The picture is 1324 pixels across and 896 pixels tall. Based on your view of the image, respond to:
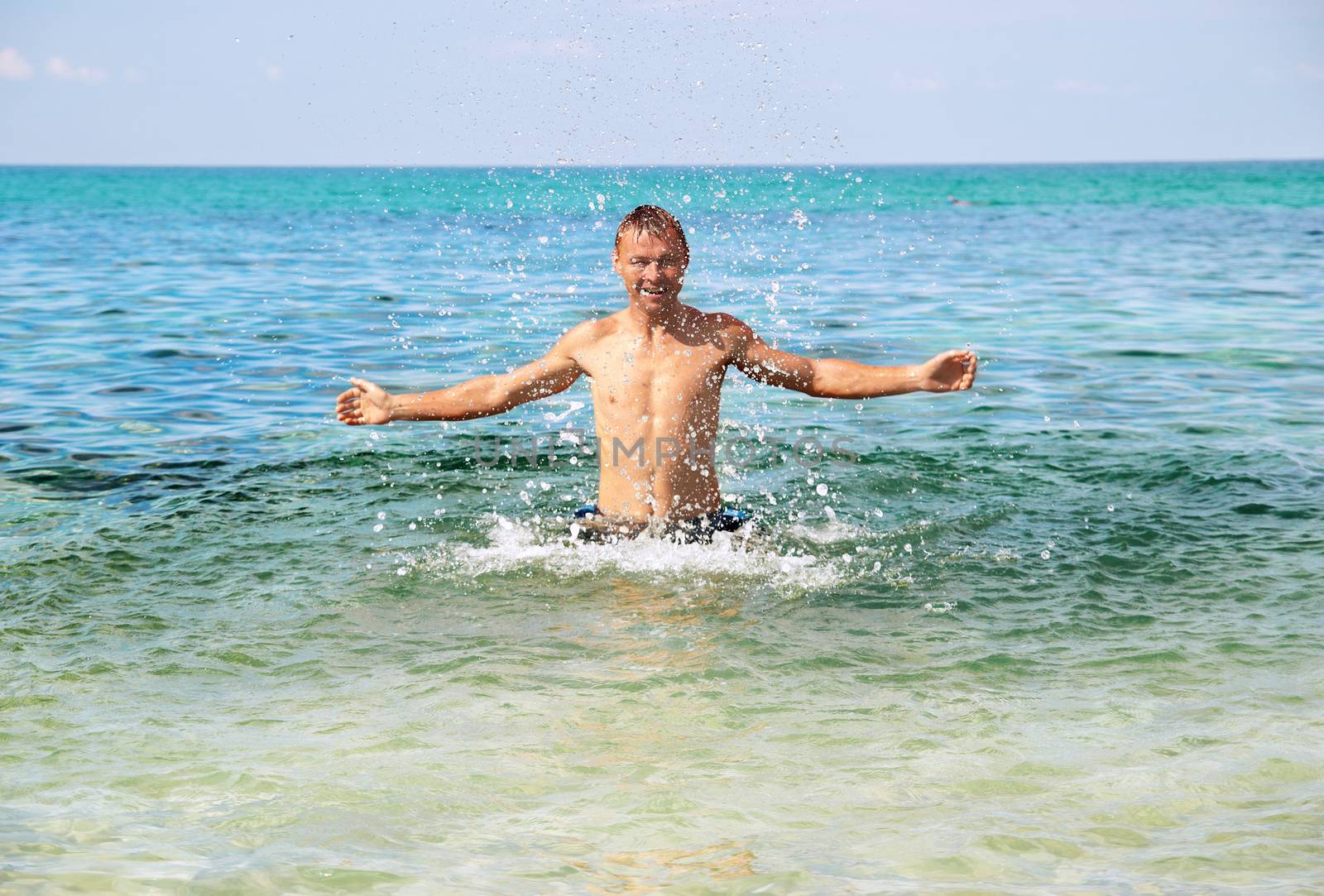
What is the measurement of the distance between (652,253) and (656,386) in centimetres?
65

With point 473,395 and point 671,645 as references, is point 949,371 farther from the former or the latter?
point 473,395

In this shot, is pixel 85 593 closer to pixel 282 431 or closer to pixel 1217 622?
pixel 282 431

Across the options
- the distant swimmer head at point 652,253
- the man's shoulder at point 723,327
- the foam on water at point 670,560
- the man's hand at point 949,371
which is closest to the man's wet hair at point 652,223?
the distant swimmer head at point 652,253

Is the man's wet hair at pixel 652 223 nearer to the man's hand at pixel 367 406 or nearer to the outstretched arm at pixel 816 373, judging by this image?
the outstretched arm at pixel 816 373

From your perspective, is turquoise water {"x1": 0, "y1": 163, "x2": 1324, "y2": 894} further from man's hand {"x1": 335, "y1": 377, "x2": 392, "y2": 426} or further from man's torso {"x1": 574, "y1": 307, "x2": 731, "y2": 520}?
man's hand {"x1": 335, "y1": 377, "x2": 392, "y2": 426}

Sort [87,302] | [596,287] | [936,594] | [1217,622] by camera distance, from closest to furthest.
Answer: [1217,622] → [936,594] → [87,302] → [596,287]

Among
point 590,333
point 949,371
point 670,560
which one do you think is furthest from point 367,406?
point 949,371

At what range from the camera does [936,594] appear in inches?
231

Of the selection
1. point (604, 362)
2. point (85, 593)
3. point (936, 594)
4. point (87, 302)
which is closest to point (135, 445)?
point (85, 593)

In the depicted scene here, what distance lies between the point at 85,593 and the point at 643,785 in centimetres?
344

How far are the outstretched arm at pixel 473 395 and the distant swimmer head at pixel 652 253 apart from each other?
472 millimetres

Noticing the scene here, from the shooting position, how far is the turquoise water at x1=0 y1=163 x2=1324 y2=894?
363cm

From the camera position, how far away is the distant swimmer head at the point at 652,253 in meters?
5.73

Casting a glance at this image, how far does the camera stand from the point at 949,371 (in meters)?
5.63
